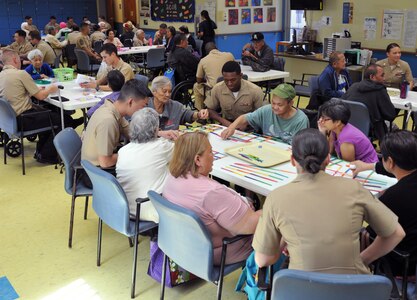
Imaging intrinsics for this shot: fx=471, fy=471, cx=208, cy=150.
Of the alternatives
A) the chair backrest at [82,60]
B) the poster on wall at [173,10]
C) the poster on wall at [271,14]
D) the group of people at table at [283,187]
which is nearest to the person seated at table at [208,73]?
the group of people at table at [283,187]

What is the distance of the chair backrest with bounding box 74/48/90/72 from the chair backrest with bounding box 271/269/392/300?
8.15 m

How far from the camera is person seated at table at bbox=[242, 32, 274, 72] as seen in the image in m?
7.07

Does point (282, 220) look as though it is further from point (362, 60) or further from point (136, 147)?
point (362, 60)

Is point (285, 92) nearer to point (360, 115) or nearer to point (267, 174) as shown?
point (267, 174)

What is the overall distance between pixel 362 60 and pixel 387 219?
6574 mm

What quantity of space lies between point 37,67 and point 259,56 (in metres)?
3.30

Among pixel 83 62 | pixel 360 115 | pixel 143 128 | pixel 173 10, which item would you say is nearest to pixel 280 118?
pixel 360 115

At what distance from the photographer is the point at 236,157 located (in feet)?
10.7

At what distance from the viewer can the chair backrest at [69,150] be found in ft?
11.1

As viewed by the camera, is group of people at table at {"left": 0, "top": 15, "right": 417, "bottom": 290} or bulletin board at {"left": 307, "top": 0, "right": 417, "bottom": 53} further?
bulletin board at {"left": 307, "top": 0, "right": 417, "bottom": 53}

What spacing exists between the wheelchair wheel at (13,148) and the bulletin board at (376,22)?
6.37 meters

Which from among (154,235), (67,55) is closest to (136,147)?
(154,235)

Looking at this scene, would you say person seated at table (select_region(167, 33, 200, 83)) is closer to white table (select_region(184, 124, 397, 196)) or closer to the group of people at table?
the group of people at table

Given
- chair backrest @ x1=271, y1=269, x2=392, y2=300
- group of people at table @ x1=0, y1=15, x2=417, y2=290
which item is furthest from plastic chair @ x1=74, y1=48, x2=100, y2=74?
chair backrest @ x1=271, y1=269, x2=392, y2=300
